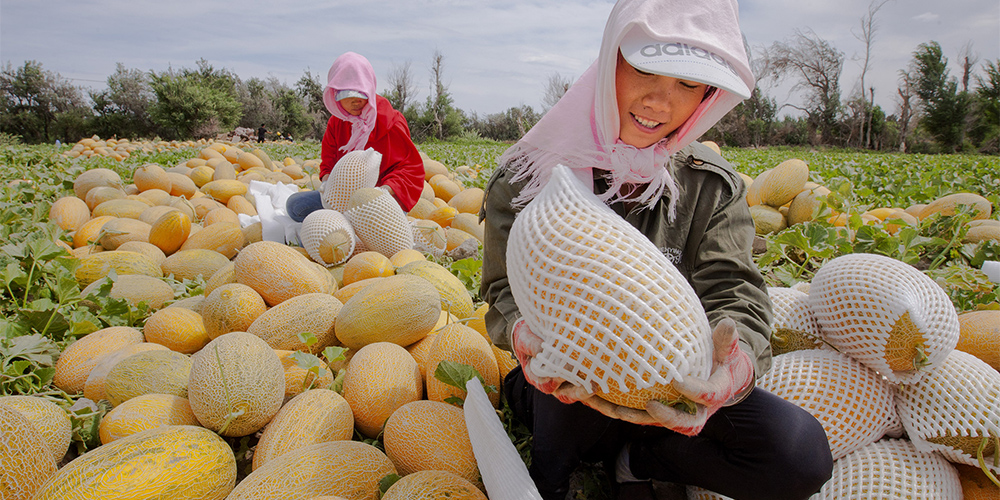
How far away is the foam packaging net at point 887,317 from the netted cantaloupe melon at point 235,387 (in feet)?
6.71

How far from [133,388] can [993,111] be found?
41.3 m

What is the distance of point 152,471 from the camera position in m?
1.44

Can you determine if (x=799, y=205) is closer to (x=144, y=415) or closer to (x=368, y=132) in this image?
(x=368, y=132)

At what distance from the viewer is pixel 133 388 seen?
202 centimetres

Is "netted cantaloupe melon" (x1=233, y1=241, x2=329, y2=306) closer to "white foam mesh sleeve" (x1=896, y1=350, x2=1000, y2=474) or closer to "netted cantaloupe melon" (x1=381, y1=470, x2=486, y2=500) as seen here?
"netted cantaloupe melon" (x1=381, y1=470, x2=486, y2=500)

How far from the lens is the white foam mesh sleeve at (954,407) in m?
1.52

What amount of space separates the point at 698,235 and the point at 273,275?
2.15 m

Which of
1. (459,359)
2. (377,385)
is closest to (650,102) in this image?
(459,359)

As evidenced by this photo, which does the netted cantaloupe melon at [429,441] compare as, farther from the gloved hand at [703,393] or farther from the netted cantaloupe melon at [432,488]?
the gloved hand at [703,393]

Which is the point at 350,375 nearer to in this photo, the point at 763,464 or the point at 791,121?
the point at 763,464

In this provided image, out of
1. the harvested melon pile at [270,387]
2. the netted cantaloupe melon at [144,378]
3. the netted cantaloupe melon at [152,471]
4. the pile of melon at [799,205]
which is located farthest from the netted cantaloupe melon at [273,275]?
the pile of melon at [799,205]

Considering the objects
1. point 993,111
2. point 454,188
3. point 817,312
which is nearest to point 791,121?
point 993,111

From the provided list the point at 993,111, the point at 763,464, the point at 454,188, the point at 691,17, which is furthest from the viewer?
the point at 993,111

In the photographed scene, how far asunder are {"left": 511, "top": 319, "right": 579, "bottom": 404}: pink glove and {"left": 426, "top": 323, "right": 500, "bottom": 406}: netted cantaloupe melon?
2.47ft
